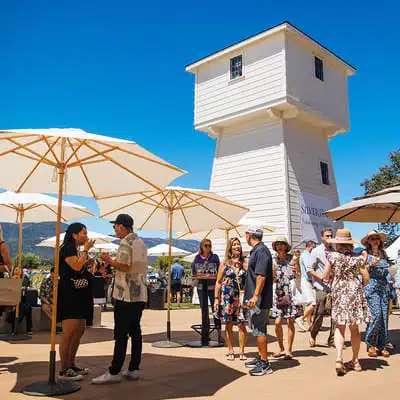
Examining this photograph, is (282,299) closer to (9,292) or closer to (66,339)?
(66,339)

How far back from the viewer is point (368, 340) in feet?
24.3

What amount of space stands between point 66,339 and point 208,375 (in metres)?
1.88

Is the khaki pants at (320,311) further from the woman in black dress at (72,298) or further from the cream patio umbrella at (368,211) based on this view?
the woman in black dress at (72,298)

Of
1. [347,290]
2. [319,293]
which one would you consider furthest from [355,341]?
[319,293]

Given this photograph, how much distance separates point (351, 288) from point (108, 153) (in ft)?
12.6

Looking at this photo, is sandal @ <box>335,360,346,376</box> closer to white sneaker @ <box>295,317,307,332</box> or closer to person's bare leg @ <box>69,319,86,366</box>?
person's bare leg @ <box>69,319,86,366</box>

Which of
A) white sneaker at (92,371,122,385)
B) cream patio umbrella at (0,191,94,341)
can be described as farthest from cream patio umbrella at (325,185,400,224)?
cream patio umbrella at (0,191,94,341)

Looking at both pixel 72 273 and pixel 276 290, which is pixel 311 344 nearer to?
pixel 276 290

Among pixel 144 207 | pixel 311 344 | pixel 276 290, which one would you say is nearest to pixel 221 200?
pixel 144 207

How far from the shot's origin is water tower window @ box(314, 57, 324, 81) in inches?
816

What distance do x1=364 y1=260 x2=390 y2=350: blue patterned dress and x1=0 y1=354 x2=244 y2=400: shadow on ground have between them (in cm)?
266

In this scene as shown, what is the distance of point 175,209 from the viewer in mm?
9344

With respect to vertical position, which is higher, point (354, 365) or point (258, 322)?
point (258, 322)

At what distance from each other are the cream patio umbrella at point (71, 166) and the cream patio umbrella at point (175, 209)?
1816mm
